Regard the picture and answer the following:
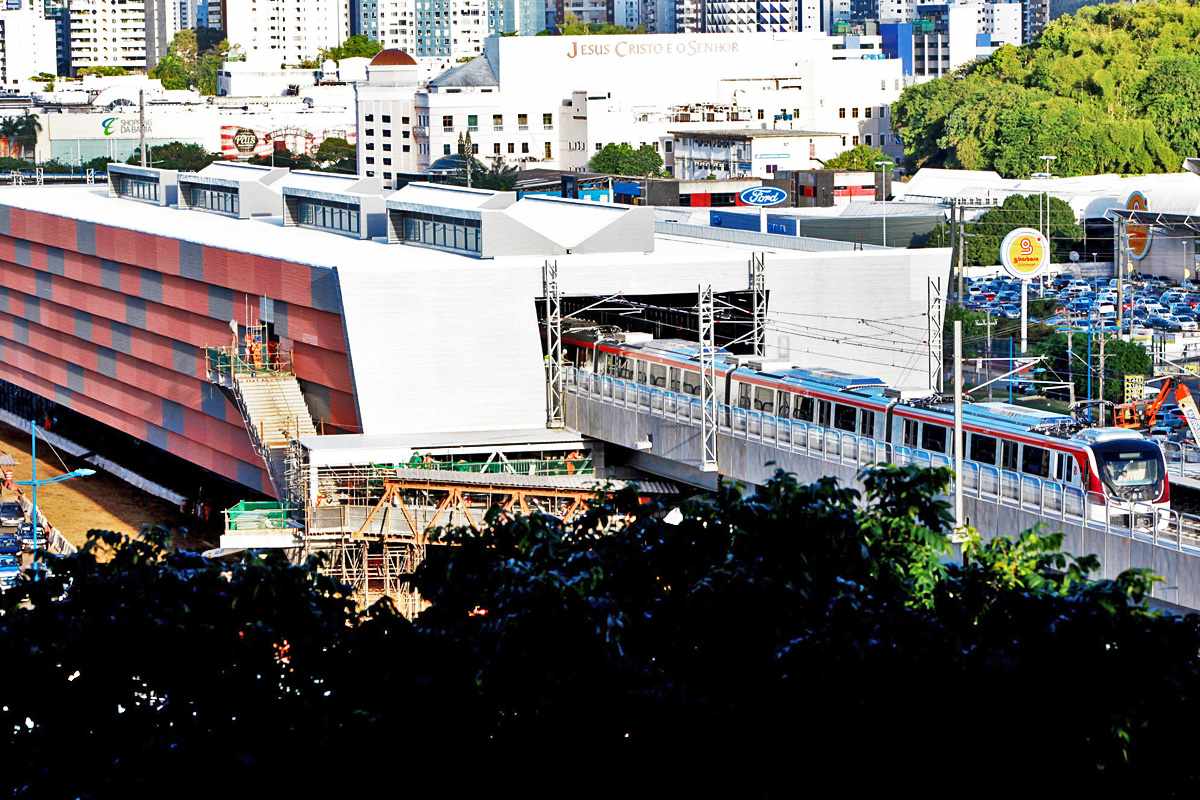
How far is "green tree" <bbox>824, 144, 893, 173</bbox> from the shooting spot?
114 meters

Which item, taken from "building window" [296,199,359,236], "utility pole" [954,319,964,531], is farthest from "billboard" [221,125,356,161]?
"utility pole" [954,319,964,531]

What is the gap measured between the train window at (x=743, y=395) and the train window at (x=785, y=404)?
3.21ft

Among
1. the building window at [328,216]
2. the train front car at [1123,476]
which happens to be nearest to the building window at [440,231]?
the building window at [328,216]

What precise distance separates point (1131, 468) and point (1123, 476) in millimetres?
163

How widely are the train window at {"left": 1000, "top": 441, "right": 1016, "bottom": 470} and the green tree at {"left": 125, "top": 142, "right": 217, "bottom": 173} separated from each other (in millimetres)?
90937

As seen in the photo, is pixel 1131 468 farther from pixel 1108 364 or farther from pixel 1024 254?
pixel 1024 254

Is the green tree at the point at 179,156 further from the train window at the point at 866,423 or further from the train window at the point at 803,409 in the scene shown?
the train window at the point at 866,423

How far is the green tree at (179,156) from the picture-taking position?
385ft

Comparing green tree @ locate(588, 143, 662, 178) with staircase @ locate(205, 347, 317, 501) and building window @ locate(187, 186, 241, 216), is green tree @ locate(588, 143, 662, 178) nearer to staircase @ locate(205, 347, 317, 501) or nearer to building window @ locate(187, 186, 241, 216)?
building window @ locate(187, 186, 241, 216)

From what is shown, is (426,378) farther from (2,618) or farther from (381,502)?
(2,618)

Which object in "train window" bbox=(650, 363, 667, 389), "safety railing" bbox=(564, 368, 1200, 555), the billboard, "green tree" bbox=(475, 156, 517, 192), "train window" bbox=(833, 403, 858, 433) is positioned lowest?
"safety railing" bbox=(564, 368, 1200, 555)

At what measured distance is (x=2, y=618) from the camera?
1508cm

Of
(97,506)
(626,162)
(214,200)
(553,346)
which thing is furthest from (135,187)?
(626,162)

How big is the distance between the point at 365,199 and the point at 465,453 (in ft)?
37.7
